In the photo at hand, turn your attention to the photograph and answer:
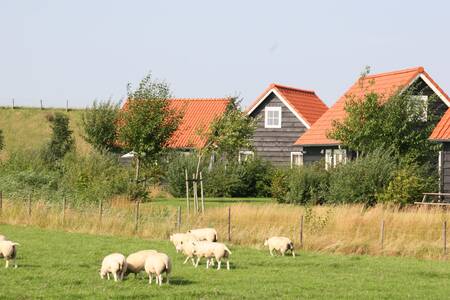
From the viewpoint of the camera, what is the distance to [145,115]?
43375mm

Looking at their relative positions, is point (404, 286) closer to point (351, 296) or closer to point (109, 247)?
point (351, 296)

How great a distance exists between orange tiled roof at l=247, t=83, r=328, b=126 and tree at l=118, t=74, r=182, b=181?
472 inches

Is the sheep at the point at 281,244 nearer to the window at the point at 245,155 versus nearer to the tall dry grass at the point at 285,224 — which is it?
the tall dry grass at the point at 285,224

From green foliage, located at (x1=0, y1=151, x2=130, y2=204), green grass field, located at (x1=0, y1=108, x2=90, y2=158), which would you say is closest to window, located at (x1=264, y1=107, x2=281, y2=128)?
green foliage, located at (x1=0, y1=151, x2=130, y2=204)

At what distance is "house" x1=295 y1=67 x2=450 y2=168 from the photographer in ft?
142

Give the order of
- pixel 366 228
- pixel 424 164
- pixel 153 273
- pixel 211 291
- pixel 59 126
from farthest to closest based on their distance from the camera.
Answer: pixel 59 126 → pixel 424 164 → pixel 366 228 → pixel 153 273 → pixel 211 291

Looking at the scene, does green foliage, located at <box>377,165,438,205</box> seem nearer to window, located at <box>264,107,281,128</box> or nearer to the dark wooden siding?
the dark wooden siding

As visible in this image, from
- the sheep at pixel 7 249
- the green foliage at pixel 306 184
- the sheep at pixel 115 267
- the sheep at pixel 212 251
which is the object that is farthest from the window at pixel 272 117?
the sheep at pixel 115 267

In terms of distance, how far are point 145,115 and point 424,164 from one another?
13.7 m

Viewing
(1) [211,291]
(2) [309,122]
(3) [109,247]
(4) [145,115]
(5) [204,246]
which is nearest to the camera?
(1) [211,291]

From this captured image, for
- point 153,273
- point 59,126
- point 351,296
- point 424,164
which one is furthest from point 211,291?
point 59,126

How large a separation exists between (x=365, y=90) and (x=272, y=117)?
11.0m

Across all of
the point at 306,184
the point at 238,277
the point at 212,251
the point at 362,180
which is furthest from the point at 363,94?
the point at 238,277

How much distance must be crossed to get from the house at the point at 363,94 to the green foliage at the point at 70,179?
10.6 m
